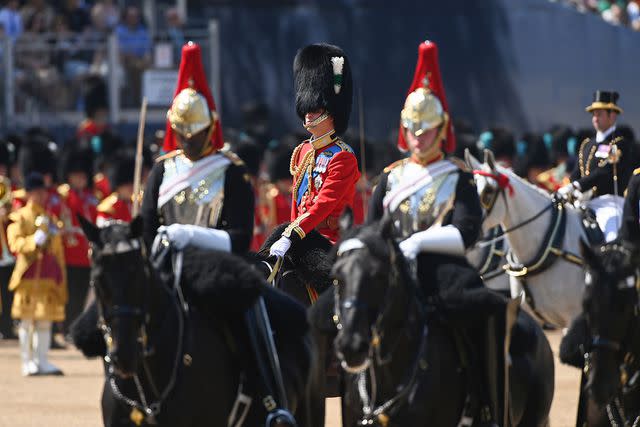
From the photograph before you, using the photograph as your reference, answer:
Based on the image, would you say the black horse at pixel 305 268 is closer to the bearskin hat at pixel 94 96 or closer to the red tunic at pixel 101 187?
the red tunic at pixel 101 187

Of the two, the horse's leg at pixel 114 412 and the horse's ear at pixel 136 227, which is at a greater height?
the horse's ear at pixel 136 227

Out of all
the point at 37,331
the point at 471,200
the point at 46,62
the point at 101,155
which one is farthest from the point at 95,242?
the point at 46,62

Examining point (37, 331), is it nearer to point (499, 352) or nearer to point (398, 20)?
point (499, 352)

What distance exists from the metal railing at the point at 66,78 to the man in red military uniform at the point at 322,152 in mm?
10185

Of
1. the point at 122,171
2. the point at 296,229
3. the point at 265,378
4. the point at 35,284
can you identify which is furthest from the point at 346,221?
the point at 122,171

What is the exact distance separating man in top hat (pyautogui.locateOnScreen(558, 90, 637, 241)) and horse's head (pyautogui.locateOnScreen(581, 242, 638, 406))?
4.74 meters

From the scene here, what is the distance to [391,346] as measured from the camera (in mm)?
6043

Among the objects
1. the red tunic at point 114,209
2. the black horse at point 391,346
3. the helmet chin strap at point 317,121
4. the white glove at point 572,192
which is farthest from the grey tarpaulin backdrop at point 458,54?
the black horse at point 391,346

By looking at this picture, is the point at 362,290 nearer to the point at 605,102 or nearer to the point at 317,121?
the point at 317,121

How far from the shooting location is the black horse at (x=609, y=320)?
242 inches

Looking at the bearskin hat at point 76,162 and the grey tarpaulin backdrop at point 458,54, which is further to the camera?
the grey tarpaulin backdrop at point 458,54

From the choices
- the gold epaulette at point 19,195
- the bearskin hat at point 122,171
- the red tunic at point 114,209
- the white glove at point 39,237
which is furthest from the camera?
the bearskin hat at point 122,171

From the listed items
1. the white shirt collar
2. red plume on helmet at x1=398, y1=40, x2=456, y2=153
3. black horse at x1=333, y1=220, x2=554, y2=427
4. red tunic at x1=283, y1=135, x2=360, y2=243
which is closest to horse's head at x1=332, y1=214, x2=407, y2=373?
black horse at x1=333, y1=220, x2=554, y2=427

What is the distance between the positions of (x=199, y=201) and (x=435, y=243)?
3.49 ft
